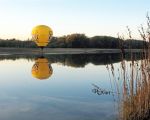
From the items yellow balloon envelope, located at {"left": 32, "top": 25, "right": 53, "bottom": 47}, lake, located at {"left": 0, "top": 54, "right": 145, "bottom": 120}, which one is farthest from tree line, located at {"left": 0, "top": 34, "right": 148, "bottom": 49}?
lake, located at {"left": 0, "top": 54, "right": 145, "bottom": 120}

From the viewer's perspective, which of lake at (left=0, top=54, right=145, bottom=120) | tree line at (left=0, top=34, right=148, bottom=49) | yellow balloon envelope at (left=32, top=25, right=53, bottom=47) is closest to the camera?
lake at (left=0, top=54, right=145, bottom=120)

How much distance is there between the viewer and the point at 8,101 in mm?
8961

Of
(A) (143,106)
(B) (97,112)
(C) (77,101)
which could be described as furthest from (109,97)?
(A) (143,106)

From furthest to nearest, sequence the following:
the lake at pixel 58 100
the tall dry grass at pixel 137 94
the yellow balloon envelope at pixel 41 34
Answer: the yellow balloon envelope at pixel 41 34, the lake at pixel 58 100, the tall dry grass at pixel 137 94

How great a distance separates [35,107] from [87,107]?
3.67 ft

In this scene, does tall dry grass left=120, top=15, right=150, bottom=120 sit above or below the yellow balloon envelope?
below

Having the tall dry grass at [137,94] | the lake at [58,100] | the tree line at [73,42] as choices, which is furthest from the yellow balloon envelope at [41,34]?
the tall dry grass at [137,94]

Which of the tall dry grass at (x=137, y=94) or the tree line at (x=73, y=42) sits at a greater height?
the tree line at (x=73, y=42)

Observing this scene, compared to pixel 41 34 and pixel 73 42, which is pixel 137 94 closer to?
pixel 41 34

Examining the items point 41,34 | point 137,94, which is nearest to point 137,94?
point 137,94

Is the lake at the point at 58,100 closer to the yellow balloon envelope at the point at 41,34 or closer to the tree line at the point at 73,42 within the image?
the yellow balloon envelope at the point at 41,34

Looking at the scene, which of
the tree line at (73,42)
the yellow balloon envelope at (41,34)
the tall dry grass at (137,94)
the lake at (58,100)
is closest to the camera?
the tall dry grass at (137,94)

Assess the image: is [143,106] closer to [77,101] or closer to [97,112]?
[97,112]

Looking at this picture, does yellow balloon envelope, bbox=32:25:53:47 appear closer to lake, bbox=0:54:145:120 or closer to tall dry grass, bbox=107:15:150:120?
lake, bbox=0:54:145:120
